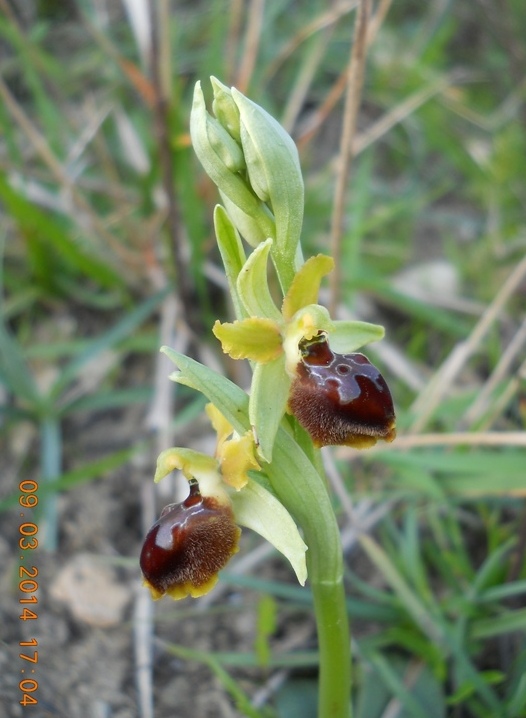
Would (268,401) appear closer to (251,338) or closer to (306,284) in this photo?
(251,338)

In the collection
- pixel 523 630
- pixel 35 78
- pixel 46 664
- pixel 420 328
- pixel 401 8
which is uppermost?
pixel 401 8

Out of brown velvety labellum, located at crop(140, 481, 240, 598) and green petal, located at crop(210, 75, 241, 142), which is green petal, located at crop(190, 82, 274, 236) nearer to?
green petal, located at crop(210, 75, 241, 142)

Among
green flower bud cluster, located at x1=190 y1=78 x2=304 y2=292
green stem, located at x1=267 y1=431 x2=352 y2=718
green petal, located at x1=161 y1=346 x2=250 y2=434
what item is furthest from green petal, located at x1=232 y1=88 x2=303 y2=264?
green stem, located at x1=267 y1=431 x2=352 y2=718

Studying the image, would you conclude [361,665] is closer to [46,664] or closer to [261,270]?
[46,664]

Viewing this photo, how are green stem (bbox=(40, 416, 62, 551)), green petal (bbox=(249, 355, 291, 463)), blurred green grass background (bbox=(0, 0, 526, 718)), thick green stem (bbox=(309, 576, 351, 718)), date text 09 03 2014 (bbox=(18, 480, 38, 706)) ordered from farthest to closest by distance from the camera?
green stem (bbox=(40, 416, 62, 551)), blurred green grass background (bbox=(0, 0, 526, 718)), date text 09 03 2014 (bbox=(18, 480, 38, 706)), thick green stem (bbox=(309, 576, 351, 718)), green petal (bbox=(249, 355, 291, 463))

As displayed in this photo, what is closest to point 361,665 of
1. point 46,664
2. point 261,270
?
point 46,664
